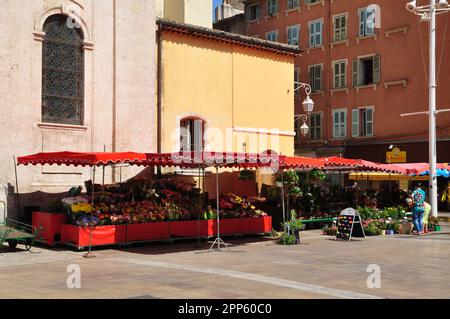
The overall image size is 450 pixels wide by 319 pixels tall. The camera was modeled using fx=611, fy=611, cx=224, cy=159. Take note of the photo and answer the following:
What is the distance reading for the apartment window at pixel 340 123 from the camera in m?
39.7

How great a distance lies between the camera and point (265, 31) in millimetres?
44219

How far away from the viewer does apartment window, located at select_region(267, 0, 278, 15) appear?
4379 cm

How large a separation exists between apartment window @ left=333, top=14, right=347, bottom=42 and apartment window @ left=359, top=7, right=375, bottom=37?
46.5 inches

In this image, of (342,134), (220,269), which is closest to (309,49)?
(342,134)

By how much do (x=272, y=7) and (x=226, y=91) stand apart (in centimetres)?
2218

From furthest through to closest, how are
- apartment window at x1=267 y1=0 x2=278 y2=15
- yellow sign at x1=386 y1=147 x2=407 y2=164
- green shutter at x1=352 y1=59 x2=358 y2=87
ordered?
apartment window at x1=267 y1=0 x2=278 y2=15 → green shutter at x1=352 y1=59 x2=358 y2=87 → yellow sign at x1=386 y1=147 x2=407 y2=164

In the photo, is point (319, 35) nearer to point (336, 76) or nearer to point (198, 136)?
point (336, 76)

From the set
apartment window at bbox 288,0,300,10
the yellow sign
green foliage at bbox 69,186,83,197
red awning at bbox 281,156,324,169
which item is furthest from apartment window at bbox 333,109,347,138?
green foliage at bbox 69,186,83,197

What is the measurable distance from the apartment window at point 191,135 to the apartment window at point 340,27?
19.9 metres

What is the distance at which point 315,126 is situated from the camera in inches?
1630

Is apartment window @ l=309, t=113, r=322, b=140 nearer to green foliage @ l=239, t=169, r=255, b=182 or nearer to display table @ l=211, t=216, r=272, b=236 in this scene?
green foliage @ l=239, t=169, r=255, b=182

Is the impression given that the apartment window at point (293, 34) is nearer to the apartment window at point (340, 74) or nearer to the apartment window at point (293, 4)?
the apartment window at point (293, 4)
